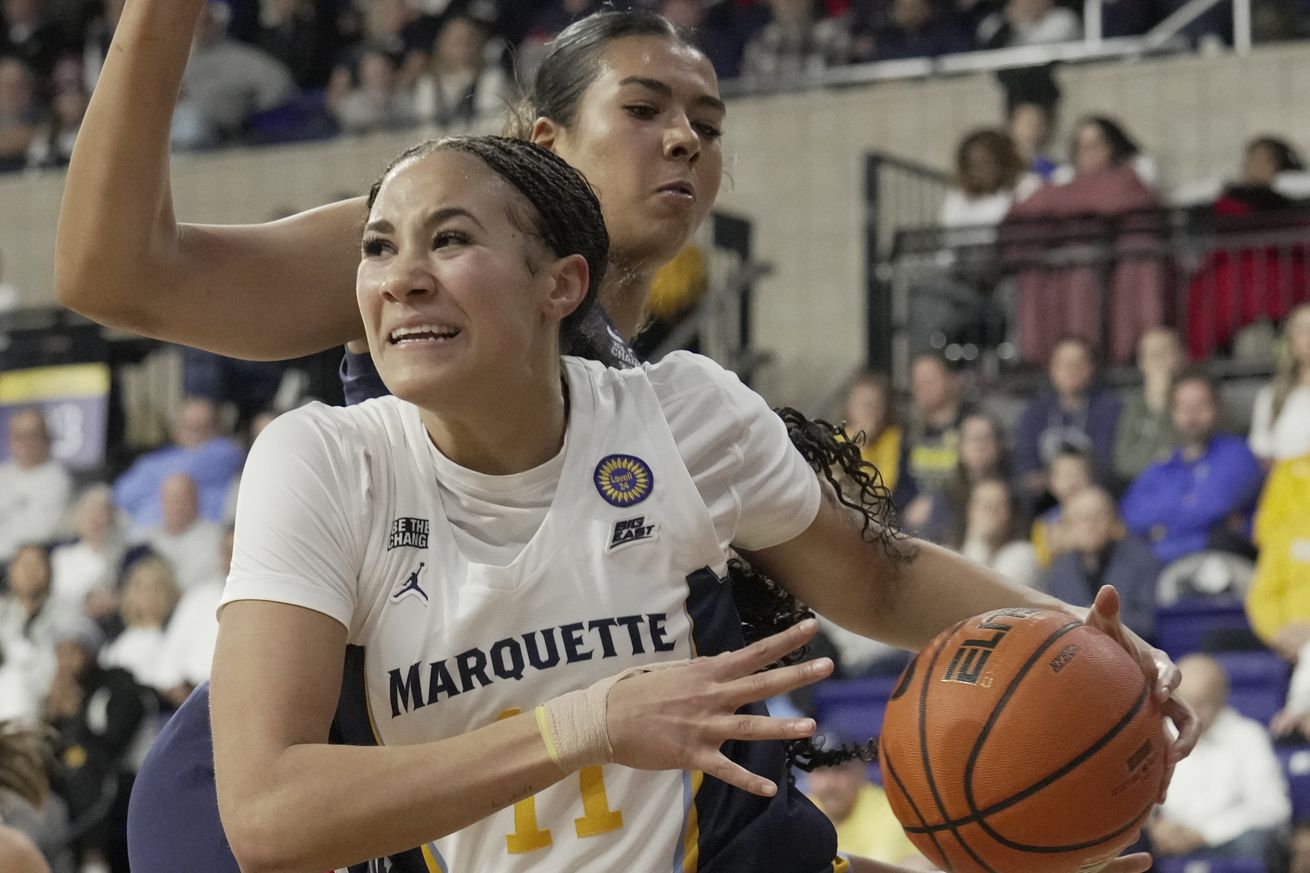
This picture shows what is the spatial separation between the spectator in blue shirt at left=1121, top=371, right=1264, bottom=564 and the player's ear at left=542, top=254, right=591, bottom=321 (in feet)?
17.3

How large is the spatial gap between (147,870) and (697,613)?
2.87 feet

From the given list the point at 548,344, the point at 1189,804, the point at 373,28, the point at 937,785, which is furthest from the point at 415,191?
the point at 373,28

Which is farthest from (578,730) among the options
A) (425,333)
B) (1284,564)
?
(1284,564)

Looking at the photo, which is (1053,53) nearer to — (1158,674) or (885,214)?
(885,214)

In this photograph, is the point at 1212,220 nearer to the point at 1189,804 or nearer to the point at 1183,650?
the point at 1183,650

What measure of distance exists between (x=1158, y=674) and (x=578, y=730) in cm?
88

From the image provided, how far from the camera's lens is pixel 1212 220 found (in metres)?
8.32

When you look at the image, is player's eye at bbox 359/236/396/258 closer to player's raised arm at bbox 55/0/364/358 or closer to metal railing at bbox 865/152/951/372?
player's raised arm at bbox 55/0/364/358

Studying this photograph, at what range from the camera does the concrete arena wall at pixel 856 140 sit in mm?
9352

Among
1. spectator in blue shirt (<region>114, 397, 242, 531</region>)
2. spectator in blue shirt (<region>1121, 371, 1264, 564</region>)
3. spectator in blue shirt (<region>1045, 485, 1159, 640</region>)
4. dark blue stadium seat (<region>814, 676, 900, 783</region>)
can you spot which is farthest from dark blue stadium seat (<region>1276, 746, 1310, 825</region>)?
spectator in blue shirt (<region>114, 397, 242, 531</region>)

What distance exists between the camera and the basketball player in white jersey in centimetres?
205

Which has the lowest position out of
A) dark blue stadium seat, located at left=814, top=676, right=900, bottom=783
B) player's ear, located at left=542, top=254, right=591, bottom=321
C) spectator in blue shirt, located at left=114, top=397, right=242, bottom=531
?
dark blue stadium seat, located at left=814, top=676, right=900, bottom=783

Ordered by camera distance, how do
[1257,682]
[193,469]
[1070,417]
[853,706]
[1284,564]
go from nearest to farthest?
1. [1257,682]
2. [1284,564]
3. [853,706]
4. [1070,417]
5. [193,469]

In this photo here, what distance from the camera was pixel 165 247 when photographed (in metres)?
2.49
